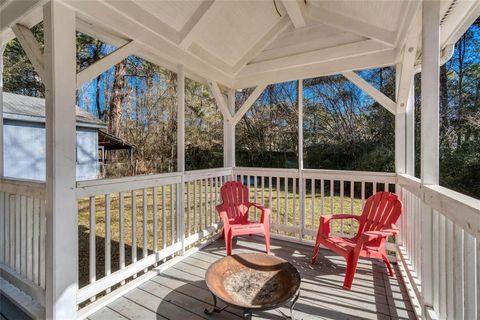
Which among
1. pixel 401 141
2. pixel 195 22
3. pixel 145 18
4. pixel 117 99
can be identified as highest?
pixel 117 99

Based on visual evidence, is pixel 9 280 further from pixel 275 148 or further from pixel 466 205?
pixel 275 148

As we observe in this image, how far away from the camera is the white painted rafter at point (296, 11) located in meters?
2.99

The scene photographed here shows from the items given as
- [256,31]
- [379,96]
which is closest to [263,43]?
[256,31]

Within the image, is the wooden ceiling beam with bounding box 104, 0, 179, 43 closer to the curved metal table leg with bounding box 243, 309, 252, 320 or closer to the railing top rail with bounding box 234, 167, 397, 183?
the railing top rail with bounding box 234, 167, 397, 183

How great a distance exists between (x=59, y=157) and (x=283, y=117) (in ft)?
23.9

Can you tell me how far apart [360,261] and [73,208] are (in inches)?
127

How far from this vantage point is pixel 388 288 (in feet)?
8.32

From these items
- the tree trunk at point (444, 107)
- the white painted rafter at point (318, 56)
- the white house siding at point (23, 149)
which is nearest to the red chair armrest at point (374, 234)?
the white painted rafter at point (318, 56)

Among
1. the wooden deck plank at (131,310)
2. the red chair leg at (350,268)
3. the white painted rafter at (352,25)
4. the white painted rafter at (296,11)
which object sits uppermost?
the white painted rafter at (296,11)

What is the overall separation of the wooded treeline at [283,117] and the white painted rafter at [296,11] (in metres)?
4.69

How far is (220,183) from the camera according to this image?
167 inches

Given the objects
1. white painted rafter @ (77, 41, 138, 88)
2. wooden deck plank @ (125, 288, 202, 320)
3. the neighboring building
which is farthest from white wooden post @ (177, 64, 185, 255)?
the neighboring building

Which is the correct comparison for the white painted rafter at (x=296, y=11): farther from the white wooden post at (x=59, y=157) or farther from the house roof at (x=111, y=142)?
the house roof at (x=111, y=142)

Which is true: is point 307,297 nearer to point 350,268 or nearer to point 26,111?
point 350,268
